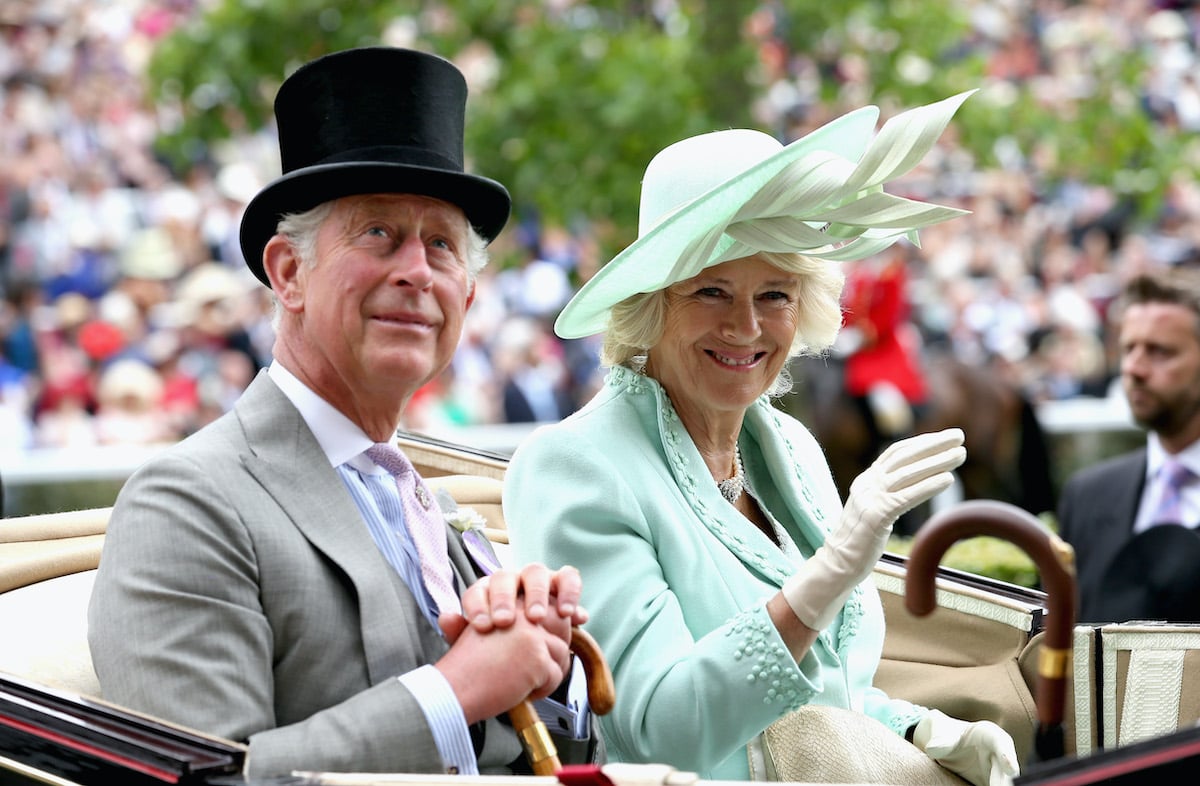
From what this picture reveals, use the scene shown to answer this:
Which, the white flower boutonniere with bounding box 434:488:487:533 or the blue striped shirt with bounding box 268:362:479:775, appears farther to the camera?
the white flower boutonniere with bounding box 434:488:487:533

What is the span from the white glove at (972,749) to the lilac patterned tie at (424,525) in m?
0.93

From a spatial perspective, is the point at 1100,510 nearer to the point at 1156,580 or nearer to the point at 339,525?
the point at 1156,580

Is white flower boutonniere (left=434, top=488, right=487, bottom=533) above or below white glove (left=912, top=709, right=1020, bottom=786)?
above

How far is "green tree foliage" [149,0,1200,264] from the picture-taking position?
8.86m

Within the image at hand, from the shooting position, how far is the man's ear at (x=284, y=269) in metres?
2.67

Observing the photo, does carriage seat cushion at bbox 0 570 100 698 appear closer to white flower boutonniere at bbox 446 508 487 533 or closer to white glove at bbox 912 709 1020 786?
white flower boutonniere at bbox 446 508 487 533

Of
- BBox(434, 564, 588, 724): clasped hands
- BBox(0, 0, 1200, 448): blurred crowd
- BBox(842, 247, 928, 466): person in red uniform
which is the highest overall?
BBox(0, 0, 1200, 448): blurred crowd

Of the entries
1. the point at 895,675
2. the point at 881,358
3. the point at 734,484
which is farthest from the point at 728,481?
the point at 881,358

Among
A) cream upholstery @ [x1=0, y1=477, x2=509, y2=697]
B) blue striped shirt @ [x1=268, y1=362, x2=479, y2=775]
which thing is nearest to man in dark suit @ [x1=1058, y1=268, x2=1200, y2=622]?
cream upholstery @ [x1=0, y1=477, x2=509, y2=697]

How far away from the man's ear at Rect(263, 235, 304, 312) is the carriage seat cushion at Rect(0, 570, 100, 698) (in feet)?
2.03

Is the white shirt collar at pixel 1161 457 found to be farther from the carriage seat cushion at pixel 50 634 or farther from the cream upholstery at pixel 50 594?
the carriage seat cushion at pixel 50 634

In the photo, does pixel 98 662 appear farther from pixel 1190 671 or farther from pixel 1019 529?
pixel 1190 671

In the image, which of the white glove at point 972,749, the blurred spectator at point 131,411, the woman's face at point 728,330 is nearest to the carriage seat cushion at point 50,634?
the woman's face at point 728,330

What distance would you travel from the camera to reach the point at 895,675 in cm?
354
